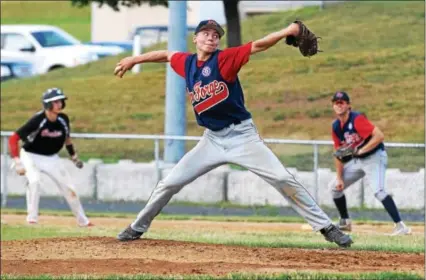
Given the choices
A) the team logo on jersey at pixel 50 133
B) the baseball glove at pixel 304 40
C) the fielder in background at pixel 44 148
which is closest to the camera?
the baseball glove at pixel 304 40

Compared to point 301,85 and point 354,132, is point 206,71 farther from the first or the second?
point 301,85

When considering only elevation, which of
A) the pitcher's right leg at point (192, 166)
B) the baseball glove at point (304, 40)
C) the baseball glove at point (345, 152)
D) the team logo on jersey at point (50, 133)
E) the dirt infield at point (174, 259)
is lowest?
the dirt infield at point (174, 259)

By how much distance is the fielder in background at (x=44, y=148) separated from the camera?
16.5m

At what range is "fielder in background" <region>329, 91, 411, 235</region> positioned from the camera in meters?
15.9

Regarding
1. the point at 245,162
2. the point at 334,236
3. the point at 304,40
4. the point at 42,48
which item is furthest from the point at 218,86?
the point at 42,48

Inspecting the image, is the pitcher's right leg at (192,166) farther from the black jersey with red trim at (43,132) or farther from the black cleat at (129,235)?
the black jersey with red trim at (43,132)

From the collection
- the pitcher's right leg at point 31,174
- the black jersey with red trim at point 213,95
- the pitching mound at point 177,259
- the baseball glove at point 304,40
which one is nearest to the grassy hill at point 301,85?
the pitcher's right leg at point 31,174

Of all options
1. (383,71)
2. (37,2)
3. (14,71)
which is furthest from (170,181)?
(37,2)

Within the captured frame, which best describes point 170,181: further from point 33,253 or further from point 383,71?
point 383,71

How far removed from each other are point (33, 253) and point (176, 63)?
2.34 meters

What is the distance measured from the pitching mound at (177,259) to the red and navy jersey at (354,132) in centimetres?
404

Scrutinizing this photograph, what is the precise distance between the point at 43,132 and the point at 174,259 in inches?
228

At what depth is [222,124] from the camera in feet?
37.0

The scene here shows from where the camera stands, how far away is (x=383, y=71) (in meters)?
29.7
